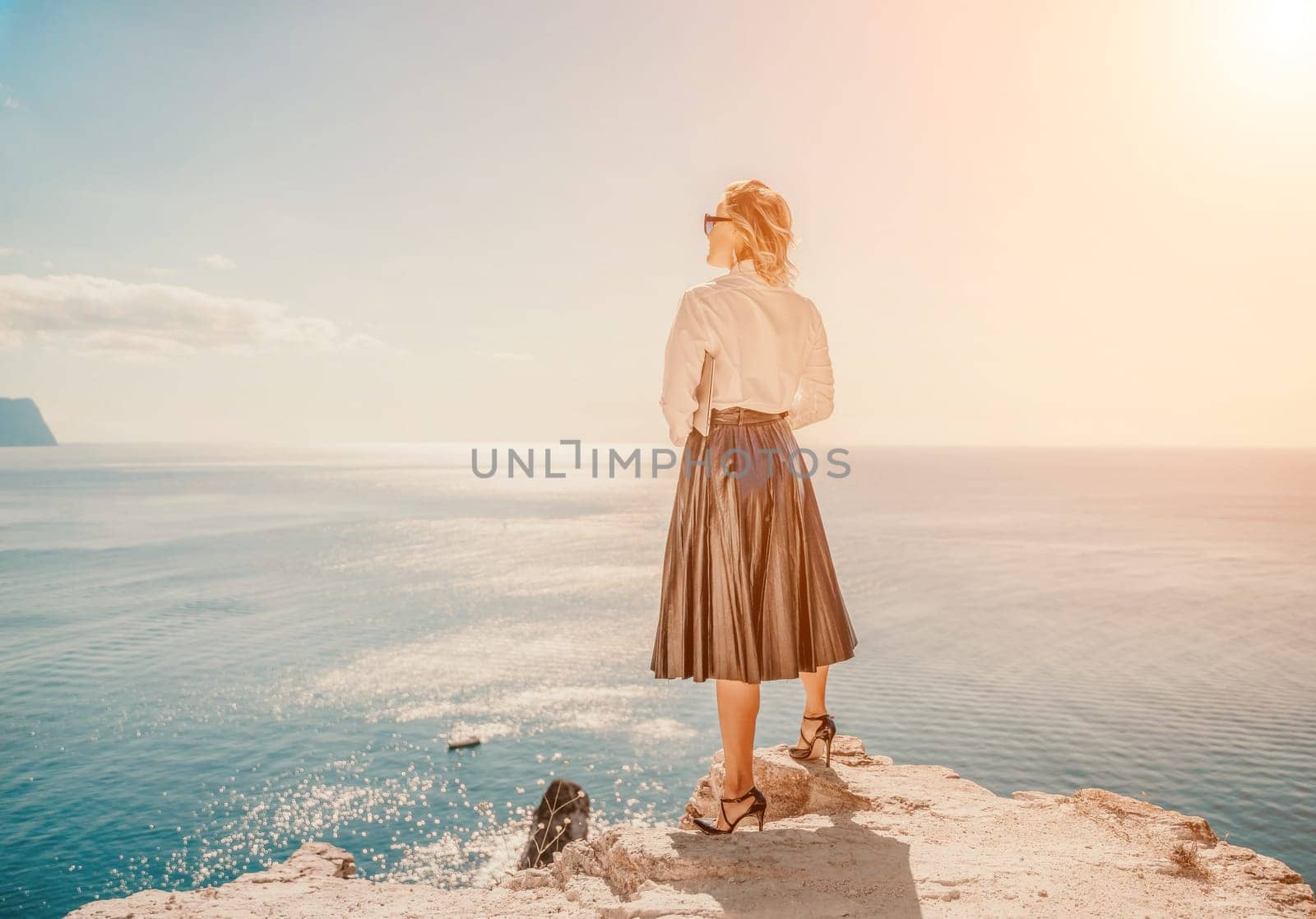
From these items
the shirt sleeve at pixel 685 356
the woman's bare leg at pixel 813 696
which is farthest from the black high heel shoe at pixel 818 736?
the shirt sleeve at pixel 685 356

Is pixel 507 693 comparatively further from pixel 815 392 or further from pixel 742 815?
pixel 815 392

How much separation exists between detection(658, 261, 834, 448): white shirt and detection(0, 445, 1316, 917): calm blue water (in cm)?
2081

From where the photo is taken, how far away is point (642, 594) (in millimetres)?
57594

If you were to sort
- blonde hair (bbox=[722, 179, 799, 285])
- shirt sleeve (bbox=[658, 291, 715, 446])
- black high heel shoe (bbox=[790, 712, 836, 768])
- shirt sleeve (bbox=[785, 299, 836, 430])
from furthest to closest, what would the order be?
black high heel shoe (bbox=[790, 712, 836, 768])
shirt sleeve (bbox=[785, 299, 836, 430])
blonde hair (bbox=[722, 179, 799, 285])
shirt sleeve (bbox=[658, 291, 715, 446])

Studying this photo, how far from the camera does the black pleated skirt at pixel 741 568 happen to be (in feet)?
12.5

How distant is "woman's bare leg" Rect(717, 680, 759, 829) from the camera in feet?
12.3

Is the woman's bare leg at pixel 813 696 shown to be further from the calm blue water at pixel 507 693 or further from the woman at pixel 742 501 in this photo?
the calm blue water at pixel 507 693

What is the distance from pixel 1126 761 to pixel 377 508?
112 m

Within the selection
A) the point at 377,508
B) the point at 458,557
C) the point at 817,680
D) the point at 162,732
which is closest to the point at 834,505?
the point at 458,557

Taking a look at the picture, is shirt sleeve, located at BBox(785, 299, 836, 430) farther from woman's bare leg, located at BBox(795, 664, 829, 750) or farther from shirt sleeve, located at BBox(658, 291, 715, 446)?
woman's bare leg, located at BBox(795, 664, 829, 750)

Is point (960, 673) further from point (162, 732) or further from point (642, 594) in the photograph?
point (162, 732)

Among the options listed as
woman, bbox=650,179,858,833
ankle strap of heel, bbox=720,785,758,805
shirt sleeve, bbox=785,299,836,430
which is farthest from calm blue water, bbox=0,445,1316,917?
shirt sleeve, bbox=785,299,836,430

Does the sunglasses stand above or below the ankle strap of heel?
above

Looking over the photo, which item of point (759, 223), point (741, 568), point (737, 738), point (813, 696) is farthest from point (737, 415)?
point (813, 696)
